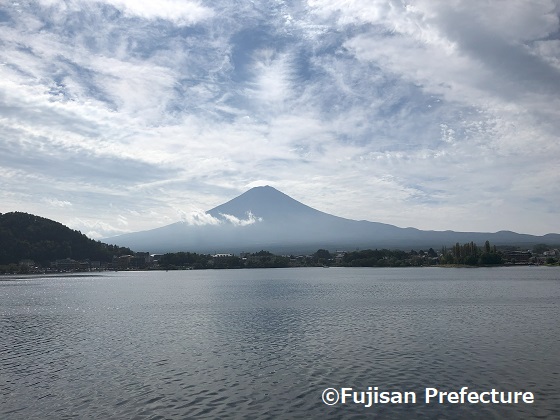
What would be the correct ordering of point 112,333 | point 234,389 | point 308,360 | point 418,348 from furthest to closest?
point 112,333 → point 418,348 → point 308,360 → point 234,389

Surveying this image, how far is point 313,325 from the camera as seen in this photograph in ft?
128

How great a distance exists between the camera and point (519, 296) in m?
60.8

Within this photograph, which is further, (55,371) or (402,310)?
(402,310)

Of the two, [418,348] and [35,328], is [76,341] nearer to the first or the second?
[35,328]

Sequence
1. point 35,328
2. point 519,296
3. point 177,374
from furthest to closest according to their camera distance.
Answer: point 519,296
point 35,328
point 177,374

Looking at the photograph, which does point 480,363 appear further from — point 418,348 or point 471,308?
point 471,308

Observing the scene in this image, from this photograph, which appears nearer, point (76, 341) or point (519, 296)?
point (76, 341)

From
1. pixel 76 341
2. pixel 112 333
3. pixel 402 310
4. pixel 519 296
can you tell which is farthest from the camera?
pixel 519 296

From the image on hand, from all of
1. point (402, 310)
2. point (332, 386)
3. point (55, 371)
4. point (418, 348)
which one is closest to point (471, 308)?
point (402, 310)

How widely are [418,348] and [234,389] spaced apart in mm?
13127

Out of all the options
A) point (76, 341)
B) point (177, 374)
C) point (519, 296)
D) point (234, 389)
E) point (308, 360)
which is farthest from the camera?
point (519, 296)

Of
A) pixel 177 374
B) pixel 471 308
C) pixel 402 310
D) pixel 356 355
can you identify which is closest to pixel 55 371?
pixel 177 374

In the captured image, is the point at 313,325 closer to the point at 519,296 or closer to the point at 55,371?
the point at 55,371

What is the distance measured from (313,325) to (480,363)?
16682mm
